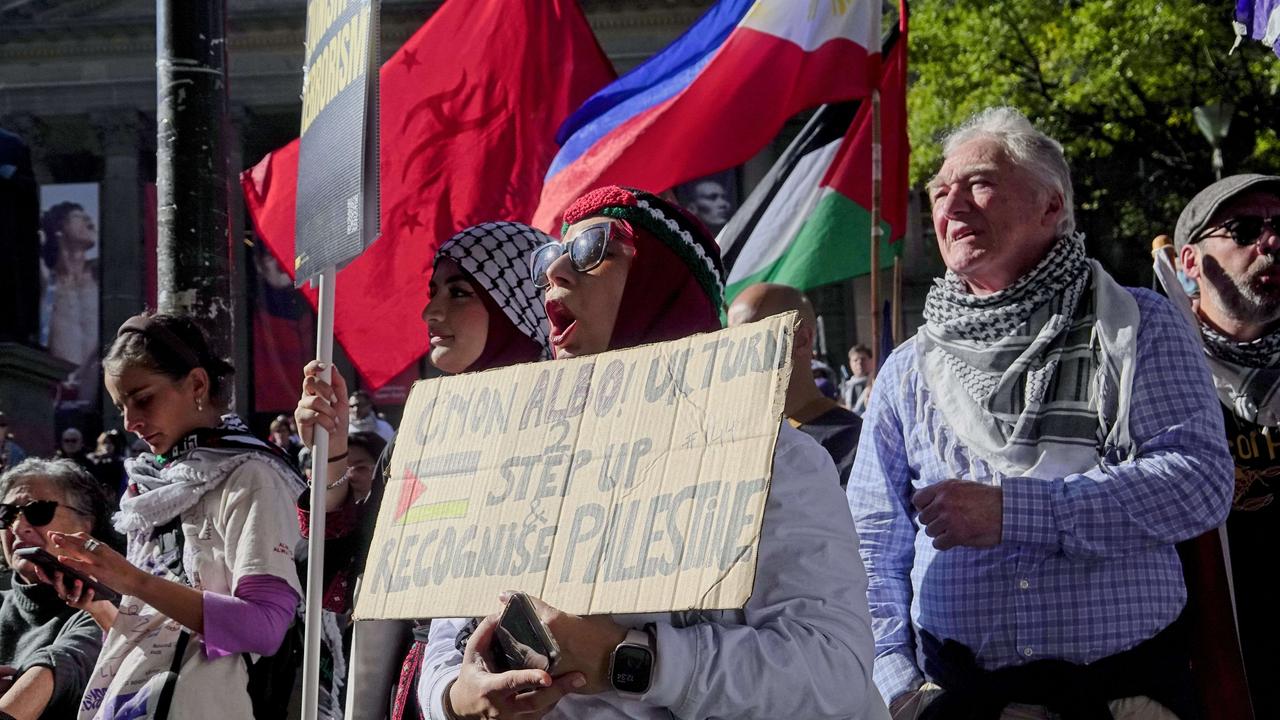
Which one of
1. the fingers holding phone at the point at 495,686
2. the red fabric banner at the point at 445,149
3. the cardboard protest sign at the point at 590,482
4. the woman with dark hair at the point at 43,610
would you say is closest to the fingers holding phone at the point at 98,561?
the woman with dark hair at the point at 43,610

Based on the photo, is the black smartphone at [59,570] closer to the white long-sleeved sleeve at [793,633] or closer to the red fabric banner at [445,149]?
the white long-sleeved sleeve at [793,633]

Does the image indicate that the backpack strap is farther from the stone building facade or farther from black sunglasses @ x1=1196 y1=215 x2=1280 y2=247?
the stone building facade

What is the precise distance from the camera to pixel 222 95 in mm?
5262

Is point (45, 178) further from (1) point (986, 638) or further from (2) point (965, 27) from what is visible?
(1) point (986, 638)

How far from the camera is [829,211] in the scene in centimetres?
716

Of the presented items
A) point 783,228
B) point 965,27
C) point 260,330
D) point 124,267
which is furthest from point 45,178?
point 783,228

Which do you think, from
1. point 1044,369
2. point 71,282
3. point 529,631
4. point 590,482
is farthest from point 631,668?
point 71,282

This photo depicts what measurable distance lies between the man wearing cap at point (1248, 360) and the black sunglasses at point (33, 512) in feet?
10.6

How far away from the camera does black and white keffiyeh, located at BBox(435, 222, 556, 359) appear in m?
4.00

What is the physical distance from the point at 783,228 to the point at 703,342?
16.1 feet

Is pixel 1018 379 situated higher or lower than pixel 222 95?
lower

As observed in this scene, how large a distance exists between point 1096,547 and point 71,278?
3020 cm

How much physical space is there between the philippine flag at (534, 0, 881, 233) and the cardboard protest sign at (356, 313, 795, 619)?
14.7ft

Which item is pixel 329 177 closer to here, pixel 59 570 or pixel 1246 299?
pixel 59 570
